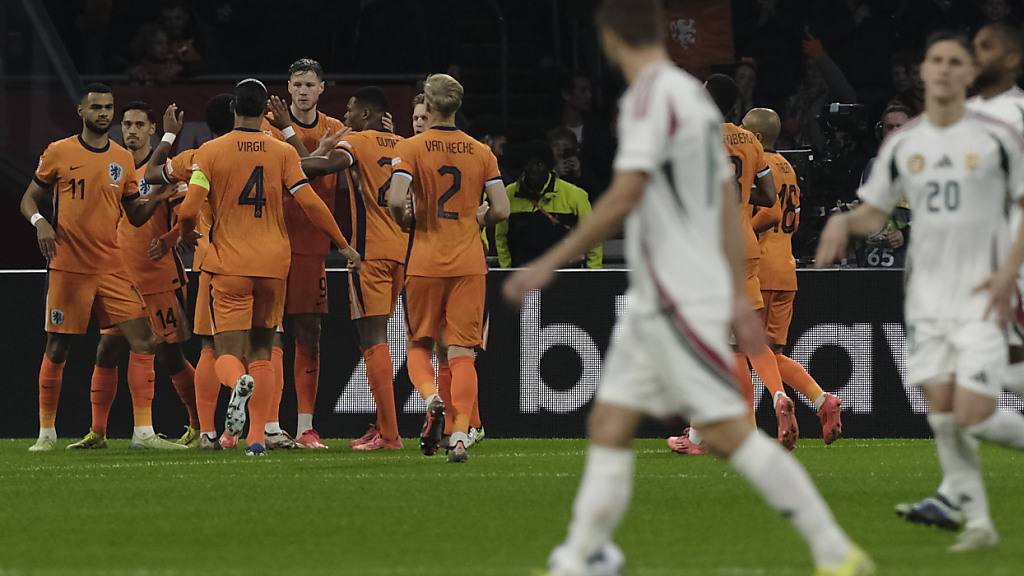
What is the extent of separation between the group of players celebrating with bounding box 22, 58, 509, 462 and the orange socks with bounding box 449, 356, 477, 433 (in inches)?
0.5

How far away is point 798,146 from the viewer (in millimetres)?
19078

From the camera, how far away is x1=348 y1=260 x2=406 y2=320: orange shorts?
46.0ft

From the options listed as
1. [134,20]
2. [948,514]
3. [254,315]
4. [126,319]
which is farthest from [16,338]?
[948,514]

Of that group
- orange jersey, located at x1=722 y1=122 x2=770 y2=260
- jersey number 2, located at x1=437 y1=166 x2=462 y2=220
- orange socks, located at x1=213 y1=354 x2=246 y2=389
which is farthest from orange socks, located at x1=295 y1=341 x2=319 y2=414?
orange jersey, located at x1=722 y1=122 x2=770 y2=260

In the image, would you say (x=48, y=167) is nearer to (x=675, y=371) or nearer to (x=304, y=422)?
(x=304, y=422)

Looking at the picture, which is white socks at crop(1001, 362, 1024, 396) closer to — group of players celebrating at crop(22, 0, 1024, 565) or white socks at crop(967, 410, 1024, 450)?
group of players celebrating at crop(22, 0, 1024, 565)

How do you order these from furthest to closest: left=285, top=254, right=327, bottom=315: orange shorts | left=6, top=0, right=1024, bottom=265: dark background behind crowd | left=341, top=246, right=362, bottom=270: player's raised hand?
left=6, top=0, right=1024, bottom=265: dark background behind crowd → left=285, top=254, right=327, bottom=315: orange shorts → left=341, top=246, right=362, bottom=270: player's raised hand

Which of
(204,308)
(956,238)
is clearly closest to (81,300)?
(204,308)

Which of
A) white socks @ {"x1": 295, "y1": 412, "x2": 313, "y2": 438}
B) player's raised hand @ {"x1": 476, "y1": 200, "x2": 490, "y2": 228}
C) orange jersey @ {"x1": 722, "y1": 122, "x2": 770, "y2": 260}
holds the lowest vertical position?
white socks @ {"x1": 295, "y1": 412, "x2": 313, "y2": 438}

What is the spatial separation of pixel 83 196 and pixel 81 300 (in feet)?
2.52

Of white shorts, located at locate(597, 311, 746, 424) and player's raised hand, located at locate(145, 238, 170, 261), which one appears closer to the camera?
white shorts, located at locate(597, 311, 746, 424)

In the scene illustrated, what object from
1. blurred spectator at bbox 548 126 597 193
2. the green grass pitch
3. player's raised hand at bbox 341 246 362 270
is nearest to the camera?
the green grass pitch

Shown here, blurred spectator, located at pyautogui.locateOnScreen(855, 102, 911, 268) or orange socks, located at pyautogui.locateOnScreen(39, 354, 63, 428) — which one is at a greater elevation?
blurred spectator, located at pyautogui.locateOnScreen(855, 102, 911, 268)

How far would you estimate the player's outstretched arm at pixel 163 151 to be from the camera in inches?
560
